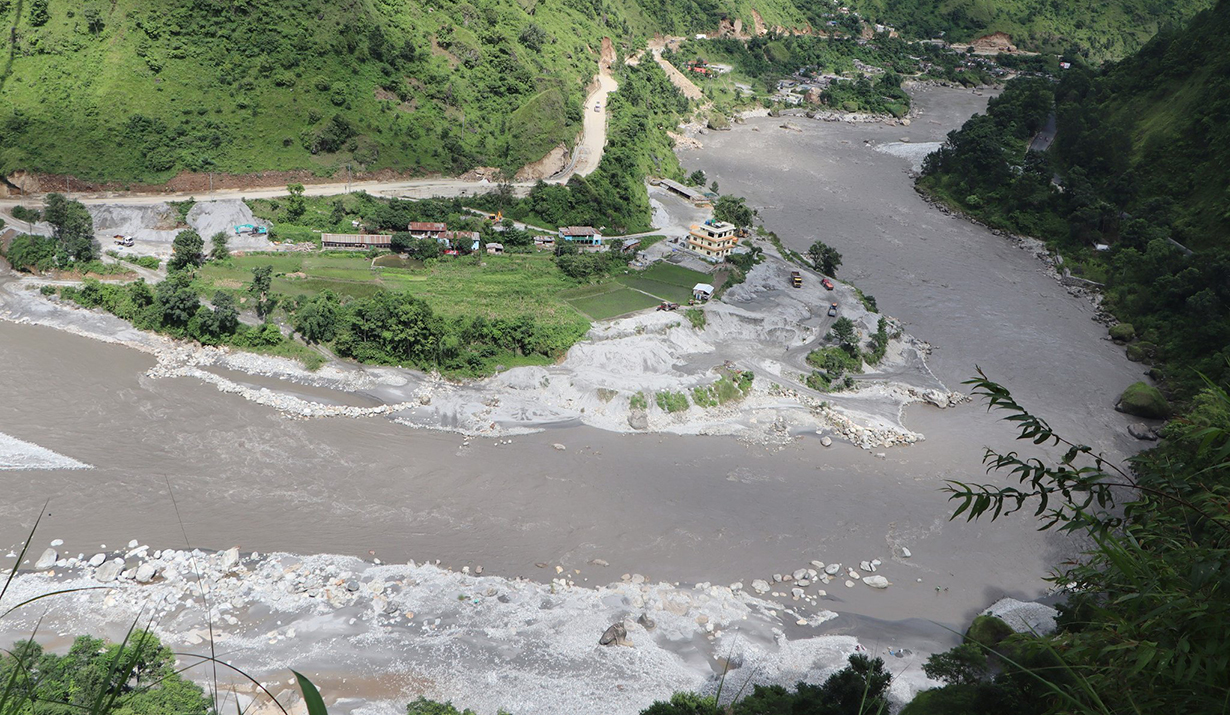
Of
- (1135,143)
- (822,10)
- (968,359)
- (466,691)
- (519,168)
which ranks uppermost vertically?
(822,10)

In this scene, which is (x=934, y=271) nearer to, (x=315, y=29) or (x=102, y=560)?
(x=315, y=29)

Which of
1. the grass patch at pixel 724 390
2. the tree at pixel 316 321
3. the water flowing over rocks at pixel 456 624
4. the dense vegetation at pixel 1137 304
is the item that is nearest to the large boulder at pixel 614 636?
the water flowing over rocks at pixel 456 624

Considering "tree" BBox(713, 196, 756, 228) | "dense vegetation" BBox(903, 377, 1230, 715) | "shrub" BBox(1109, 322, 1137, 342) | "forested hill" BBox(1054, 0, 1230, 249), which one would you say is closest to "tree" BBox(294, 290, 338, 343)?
"tree" BBox(713, 196, 756, 228)

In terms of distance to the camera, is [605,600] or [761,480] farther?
[761,480]

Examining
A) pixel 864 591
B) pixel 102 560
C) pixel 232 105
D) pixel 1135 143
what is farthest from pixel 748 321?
pixel 1135 143

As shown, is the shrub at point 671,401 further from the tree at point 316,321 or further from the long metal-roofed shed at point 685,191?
the long metal-roofed shed at point 685,191

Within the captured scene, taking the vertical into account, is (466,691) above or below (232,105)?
below

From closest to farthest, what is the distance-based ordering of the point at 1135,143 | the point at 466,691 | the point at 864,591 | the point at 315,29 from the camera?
the point at 466,691
the point at 864,591
the point at 315,29
the point at 1135,143

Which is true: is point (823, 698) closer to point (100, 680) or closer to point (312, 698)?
point (100, 680)
